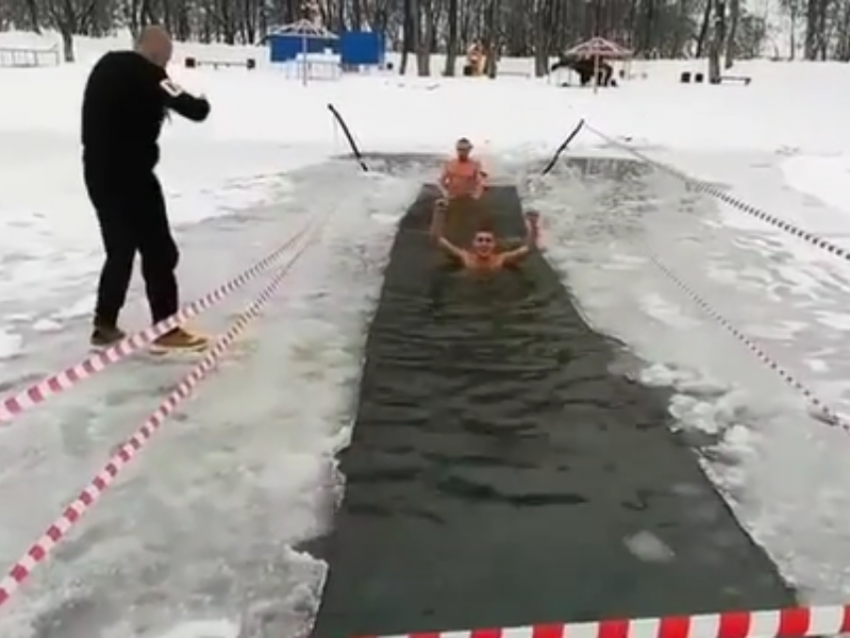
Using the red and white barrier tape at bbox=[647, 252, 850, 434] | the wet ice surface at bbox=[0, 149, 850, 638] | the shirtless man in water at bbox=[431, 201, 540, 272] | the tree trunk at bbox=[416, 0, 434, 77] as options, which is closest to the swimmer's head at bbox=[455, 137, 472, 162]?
the wet ice surface at bbox=[0, 149, 850, 638]

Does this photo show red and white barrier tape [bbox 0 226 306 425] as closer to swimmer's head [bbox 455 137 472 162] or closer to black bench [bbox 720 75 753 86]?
swimmer's head [bbox 455 137 472 162]

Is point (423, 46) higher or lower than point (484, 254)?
higher

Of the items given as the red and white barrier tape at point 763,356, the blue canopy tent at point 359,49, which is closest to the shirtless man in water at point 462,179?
the red and white barrier tape at point 763,356

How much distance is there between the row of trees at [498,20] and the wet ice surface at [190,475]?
162 ft

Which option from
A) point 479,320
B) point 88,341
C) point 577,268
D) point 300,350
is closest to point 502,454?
point 300,350

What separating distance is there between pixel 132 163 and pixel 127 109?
295 millimetres

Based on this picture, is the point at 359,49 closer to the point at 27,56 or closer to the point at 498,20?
the point at 27,56

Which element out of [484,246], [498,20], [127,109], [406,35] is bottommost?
[484,246]

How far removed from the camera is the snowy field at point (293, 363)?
3.72 m

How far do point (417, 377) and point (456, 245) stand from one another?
149 inches

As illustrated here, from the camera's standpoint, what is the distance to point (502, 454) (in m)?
4.77

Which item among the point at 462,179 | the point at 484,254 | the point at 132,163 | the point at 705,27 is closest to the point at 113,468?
the point at 132,163

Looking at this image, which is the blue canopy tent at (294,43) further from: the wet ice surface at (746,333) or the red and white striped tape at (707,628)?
the red and white striped tape at (707,628)

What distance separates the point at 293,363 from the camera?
6055 mm
